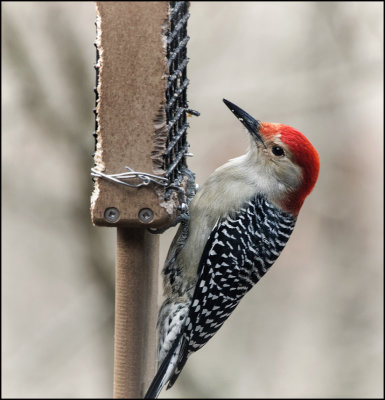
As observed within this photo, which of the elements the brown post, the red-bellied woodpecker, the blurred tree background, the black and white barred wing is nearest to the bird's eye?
the red-bellied woodpecker

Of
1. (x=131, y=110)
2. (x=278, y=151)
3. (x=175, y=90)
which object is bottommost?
(x=278, y=151)

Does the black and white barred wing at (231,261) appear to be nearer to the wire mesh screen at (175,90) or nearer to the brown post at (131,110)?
the wire mesh screen at (175,90)

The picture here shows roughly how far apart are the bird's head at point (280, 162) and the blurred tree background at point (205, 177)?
1.89 m

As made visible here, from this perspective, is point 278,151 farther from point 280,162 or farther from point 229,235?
point 229,235

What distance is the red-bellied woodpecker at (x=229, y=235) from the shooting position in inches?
139

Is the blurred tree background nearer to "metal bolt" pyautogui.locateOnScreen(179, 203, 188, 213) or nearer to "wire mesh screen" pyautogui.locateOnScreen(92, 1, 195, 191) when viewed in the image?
"wire mesh screen" pyautogui.locateOnScreen(92, 1, 195, 191)

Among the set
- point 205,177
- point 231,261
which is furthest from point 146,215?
point 205,177

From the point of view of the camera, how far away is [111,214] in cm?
275

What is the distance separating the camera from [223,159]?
6070 millimetres

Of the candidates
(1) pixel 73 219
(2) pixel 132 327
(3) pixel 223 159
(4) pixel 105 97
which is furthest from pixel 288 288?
(4) pixel 105 97

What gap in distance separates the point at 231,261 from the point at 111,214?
98 centimetres

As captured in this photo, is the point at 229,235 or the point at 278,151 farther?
the point at 278,151

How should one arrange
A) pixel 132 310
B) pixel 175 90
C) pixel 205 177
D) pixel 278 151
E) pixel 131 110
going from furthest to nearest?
pixel 205 177 < pixel 278 151 < pixel 175 90 < pixel 132 310 < pixel 131 110

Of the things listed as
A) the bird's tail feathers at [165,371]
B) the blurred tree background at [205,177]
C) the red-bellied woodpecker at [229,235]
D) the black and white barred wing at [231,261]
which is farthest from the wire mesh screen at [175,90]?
the blurred tree background at [205,177]
